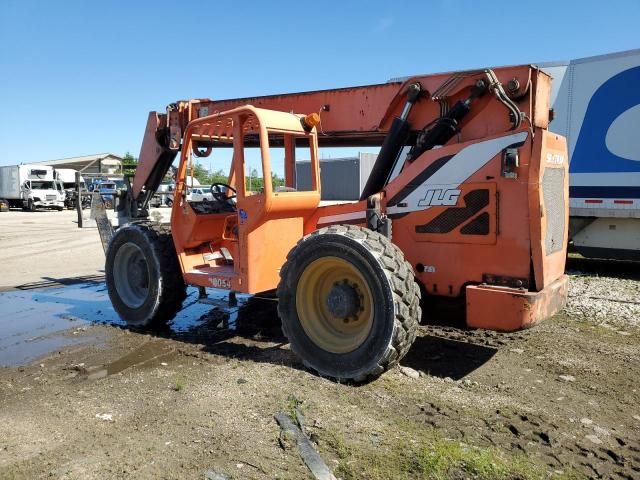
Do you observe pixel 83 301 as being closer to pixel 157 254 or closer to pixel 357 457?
pixel 157 254

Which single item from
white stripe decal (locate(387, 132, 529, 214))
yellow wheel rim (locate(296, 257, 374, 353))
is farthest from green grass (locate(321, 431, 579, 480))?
white stripe decal (locate(387, 132, 529, 214))

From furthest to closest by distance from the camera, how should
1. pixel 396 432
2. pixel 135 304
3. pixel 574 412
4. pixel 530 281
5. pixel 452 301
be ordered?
pixel 135 304 < pixel 452 301 < pixel 530 281 < pixel 574 412 < pixel 396 432

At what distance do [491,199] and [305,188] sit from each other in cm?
203

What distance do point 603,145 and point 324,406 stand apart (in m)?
7.46

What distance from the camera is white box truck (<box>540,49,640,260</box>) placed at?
896cm

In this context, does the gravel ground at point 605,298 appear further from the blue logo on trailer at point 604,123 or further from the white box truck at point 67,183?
the white box truck at point 67,183

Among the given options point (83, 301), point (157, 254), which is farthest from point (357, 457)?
point (83, 301)

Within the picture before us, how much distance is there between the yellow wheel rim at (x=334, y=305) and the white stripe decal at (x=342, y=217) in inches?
28.6

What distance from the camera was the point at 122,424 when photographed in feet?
12.9

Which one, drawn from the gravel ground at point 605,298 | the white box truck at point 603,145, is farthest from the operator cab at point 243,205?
the white box truck at point 603,145

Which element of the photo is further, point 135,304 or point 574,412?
point 135,304

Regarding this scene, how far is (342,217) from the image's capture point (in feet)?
18.3

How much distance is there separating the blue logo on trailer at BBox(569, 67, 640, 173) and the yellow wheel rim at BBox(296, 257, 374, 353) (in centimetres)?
637

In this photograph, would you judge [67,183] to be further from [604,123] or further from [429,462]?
[429,462]
